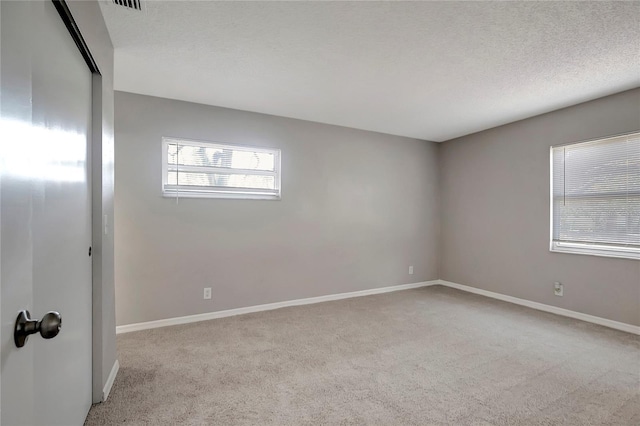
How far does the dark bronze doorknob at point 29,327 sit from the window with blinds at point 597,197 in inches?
176

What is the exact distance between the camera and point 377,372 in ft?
7.64

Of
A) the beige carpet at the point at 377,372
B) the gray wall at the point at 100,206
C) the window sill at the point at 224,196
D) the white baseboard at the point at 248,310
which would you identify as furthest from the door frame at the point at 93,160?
the window sill at the point at 224,196

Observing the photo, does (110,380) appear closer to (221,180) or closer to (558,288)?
(221,180)

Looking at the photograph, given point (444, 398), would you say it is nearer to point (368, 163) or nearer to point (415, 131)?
point (368, 163)

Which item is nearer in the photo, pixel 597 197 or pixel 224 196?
pixel 597 197

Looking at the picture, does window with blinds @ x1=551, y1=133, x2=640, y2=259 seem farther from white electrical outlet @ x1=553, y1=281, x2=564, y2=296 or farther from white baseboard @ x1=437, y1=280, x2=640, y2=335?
white baseboard @ x1=437, y1=280, x2=640, y2=335

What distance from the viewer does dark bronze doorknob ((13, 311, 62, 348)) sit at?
657 mm

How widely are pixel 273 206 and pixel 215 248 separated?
2.83ft

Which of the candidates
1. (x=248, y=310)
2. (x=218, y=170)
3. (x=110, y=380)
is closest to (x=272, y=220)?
(x=218, y=170)

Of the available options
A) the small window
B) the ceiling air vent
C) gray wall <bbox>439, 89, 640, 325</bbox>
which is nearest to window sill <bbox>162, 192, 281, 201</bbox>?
the small window

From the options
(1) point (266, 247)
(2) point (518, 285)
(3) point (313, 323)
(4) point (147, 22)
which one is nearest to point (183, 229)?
(1) point (266, 247)

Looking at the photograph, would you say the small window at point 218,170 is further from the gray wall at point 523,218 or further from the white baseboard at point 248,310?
the gray wall at point 523,218

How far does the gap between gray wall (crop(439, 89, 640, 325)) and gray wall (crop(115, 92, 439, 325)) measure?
46 centimetres

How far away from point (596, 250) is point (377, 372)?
9.74 feet
